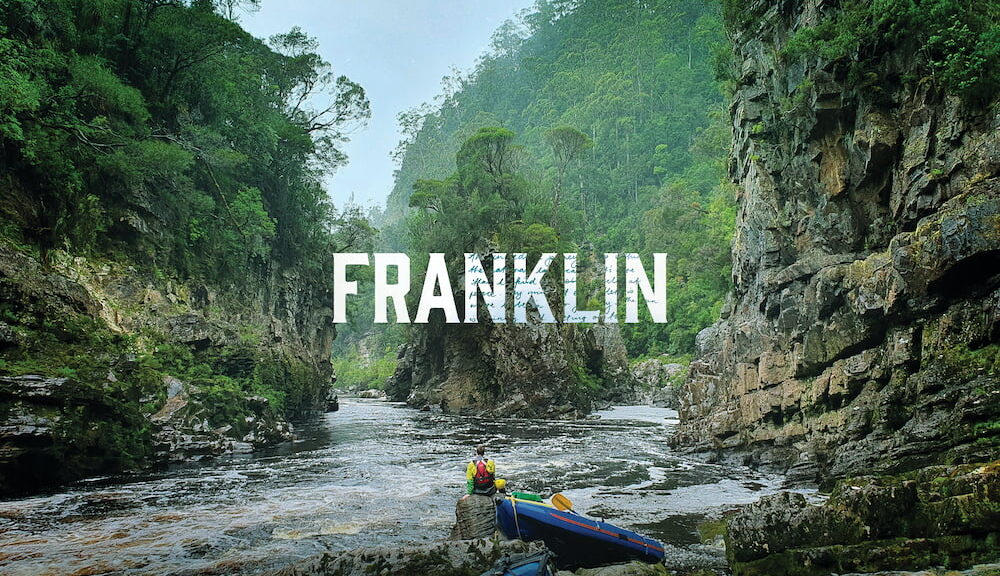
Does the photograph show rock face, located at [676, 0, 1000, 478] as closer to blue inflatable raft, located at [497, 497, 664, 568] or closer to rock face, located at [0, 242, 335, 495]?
blue inflatable raft, located at [497, 497, 664, 568]

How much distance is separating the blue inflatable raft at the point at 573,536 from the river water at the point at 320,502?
0.84 metres

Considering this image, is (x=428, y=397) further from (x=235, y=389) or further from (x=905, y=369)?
(x=905, y=369)

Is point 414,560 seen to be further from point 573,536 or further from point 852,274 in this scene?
point 852,274

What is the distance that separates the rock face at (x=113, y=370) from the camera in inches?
478

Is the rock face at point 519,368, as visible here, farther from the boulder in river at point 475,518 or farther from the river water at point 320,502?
the boulder in river at point 475,518

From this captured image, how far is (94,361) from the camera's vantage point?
1438 cm

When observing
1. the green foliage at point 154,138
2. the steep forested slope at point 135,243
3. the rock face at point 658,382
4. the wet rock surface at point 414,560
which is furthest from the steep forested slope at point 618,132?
the wet rock surface at point 414,560

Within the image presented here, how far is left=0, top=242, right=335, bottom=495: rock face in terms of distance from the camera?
478 inches

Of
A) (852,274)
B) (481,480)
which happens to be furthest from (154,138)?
(852,274)

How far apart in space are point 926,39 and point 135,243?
23.3 meters

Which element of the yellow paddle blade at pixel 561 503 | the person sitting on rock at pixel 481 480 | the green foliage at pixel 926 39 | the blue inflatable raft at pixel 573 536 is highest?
the green foliage at pixel 926 39

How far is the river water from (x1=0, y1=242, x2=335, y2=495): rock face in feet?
3.03

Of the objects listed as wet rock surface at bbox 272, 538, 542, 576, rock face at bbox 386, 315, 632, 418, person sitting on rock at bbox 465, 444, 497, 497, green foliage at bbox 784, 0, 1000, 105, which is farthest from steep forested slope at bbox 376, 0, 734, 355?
wet rock surface at bbox 272, 538, 542, 576

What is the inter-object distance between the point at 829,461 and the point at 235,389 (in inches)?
686
